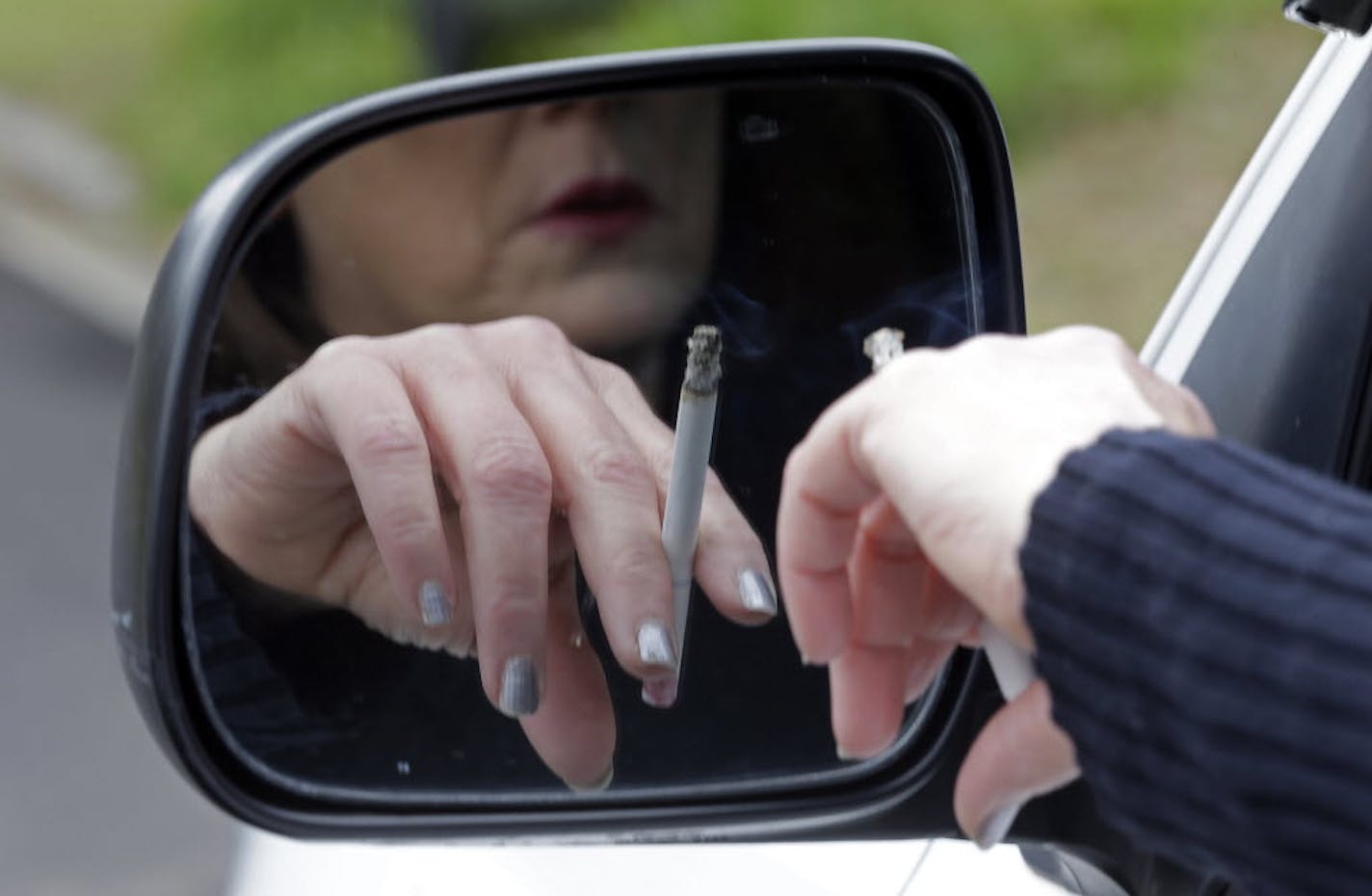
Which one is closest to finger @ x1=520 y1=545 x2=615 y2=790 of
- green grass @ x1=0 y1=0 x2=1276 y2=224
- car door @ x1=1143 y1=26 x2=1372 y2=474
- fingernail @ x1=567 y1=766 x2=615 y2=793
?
fingernail @ x1=567 y1=766 x2=615 y2=793

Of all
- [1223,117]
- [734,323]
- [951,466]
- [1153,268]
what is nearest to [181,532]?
[734,323]

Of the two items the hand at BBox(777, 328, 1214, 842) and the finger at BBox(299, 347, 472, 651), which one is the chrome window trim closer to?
the hand at BBox(777, 328, 1214, 842)

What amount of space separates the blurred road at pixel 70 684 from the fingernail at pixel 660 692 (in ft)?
11.8

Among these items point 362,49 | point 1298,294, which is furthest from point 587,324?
point 362,49

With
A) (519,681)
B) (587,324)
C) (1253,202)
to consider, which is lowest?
(519,681)

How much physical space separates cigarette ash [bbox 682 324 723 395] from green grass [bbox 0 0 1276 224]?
4845mm

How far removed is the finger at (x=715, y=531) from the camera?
1386mm

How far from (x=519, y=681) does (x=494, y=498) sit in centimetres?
14

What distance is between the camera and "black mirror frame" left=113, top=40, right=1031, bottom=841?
144 centimetres

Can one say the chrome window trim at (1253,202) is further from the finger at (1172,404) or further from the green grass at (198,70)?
the green grass at (198,70)

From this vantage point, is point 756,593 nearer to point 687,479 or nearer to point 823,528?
point 687,479

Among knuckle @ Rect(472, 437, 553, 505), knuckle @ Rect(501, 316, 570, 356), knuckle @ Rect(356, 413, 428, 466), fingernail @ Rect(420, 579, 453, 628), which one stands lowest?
fingernail @ Rect(420, 579, 453, 628)

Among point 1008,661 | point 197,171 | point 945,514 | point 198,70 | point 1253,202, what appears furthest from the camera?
point 198,70

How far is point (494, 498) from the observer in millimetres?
1334
